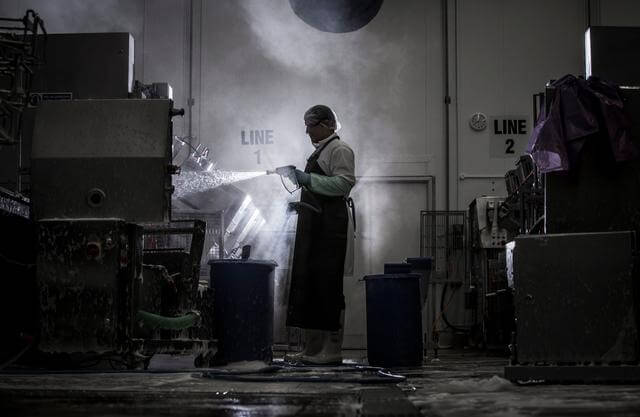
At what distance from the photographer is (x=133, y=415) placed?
2.41 m

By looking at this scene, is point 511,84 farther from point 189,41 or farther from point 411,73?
point 189,41

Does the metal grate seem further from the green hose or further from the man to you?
the green hose

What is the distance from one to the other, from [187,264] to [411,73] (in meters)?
5.62

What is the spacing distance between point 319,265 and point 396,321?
614 mm

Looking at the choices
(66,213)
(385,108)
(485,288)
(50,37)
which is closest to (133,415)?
(66,213)

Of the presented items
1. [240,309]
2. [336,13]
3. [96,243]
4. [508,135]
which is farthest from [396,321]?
[336,13]

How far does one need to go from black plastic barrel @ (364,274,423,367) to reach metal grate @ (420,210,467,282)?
12.7 feet

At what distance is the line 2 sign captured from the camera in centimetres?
939

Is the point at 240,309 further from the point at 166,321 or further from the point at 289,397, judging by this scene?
the point at 289,397

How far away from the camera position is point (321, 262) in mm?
5172

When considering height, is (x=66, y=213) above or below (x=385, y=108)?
below

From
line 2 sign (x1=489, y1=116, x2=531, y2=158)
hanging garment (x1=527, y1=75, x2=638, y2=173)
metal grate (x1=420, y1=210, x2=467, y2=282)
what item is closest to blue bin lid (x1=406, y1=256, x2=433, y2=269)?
hanging garment (x1=527, y1=75, x2=638, y2=173)

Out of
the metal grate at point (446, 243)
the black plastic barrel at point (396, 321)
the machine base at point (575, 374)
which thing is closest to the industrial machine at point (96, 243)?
the black plastic barrel at point (396, 321)

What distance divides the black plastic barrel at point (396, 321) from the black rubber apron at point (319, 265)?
294 millimetres
